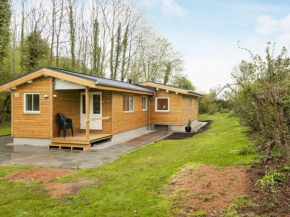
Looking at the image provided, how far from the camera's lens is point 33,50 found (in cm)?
1956

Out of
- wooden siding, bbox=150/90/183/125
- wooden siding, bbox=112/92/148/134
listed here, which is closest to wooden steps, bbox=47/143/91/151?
wooden siding, bbox=112/92/148/134

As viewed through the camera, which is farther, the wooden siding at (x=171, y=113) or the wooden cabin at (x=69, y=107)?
the wooden siding at (x=171, y=113)

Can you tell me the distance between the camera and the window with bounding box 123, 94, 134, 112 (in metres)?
13.5

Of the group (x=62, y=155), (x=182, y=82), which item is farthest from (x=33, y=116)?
(x=182, y=82)

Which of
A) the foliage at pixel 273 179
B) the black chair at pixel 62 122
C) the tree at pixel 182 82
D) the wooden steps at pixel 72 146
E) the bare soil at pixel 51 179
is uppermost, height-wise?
the tree at pixel 182 82

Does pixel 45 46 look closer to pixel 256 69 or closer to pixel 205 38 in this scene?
pixel 205 38

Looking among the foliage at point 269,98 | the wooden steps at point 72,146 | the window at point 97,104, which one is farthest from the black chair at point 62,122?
the foliage at point 269,98

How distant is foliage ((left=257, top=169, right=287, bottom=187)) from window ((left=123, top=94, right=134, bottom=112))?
9935 millimetres

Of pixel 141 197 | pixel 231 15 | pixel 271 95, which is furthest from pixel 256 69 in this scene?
pixel 231 15

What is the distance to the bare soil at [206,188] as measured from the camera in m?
3.56

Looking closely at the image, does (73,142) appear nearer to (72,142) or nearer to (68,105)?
(72,142)

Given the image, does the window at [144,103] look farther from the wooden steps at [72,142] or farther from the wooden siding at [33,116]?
the wooden siding at [33,116]

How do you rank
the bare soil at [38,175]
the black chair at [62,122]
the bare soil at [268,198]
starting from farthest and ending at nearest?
1. the black chair at [62,122]
2. the bare soil at [38,175]
3. the bare soil at [268,198]

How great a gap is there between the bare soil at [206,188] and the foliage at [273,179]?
0.84 ft
